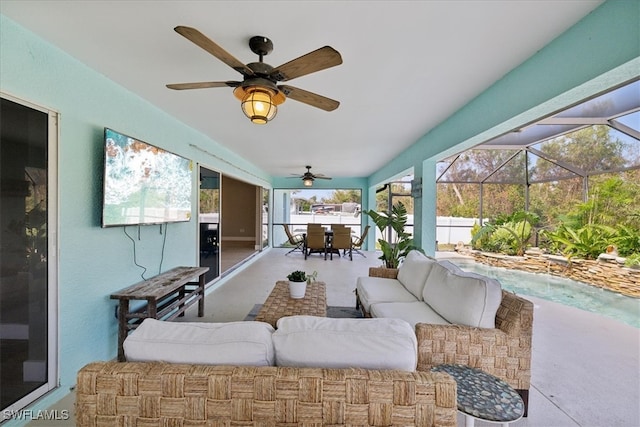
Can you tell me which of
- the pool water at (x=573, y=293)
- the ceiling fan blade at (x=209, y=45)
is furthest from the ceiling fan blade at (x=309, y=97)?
the pool water at (x=573, y=293)

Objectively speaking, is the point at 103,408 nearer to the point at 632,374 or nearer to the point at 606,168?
the point at 632,374

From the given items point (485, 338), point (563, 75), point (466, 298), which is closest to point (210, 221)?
point (466, 298)

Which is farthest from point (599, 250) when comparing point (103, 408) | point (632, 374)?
point (103, 408)

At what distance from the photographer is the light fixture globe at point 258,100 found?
1.72 metres

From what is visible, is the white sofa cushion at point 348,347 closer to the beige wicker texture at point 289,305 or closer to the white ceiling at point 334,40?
the beige wicker texture at point 289,305

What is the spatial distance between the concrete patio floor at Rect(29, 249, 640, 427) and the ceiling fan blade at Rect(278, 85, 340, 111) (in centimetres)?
229

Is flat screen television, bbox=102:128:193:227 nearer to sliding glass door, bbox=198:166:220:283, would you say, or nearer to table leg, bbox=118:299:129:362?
table leg, bbox=118:299:129:362

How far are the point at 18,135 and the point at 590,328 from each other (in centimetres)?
557

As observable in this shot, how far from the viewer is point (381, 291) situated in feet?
9.60

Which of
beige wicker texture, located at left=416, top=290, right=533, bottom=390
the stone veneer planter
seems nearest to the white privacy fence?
the stone veneer planter

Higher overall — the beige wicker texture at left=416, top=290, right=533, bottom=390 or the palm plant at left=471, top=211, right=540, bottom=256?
the palm plant at left=471, top=211, right=540, bottom=256

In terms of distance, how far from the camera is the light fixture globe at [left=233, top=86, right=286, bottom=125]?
67.8 inches

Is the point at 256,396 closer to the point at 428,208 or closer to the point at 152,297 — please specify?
the point at 152,297

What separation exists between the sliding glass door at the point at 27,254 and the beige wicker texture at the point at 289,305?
147cm
